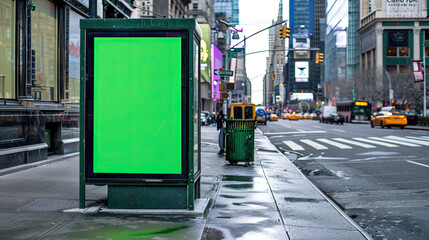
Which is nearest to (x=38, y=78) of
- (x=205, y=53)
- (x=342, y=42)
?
(x=205, y=53)

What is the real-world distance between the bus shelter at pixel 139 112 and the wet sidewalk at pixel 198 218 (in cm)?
50

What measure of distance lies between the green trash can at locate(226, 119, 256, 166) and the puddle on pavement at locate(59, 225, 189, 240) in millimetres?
7611

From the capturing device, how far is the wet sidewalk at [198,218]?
5.88m

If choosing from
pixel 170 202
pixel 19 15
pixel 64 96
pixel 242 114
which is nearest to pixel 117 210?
pixel 170 202

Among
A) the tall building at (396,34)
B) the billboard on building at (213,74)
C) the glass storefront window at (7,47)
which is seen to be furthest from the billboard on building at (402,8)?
the glass storefront window at (7,47)

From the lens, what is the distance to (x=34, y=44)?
A: 14.3 meters

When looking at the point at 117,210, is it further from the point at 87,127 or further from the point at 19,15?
the point at 19,15

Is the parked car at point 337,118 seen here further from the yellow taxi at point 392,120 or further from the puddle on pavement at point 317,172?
the puddle on pavement at point 317,172

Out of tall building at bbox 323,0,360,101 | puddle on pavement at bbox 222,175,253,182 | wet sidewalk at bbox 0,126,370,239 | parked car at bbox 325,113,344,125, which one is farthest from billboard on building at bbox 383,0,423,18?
wet sidewalk at bbox 0,126,370,239

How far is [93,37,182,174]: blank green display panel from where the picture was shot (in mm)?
6980

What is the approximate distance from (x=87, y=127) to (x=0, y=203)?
2057 mm

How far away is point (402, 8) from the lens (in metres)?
111

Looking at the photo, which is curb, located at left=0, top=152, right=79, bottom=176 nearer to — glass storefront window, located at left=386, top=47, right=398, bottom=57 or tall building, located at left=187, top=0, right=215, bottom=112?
tall building, located at left=187, top=0, right=215, bottom=112

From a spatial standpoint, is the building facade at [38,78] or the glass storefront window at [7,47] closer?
the building facade at [38,78]
